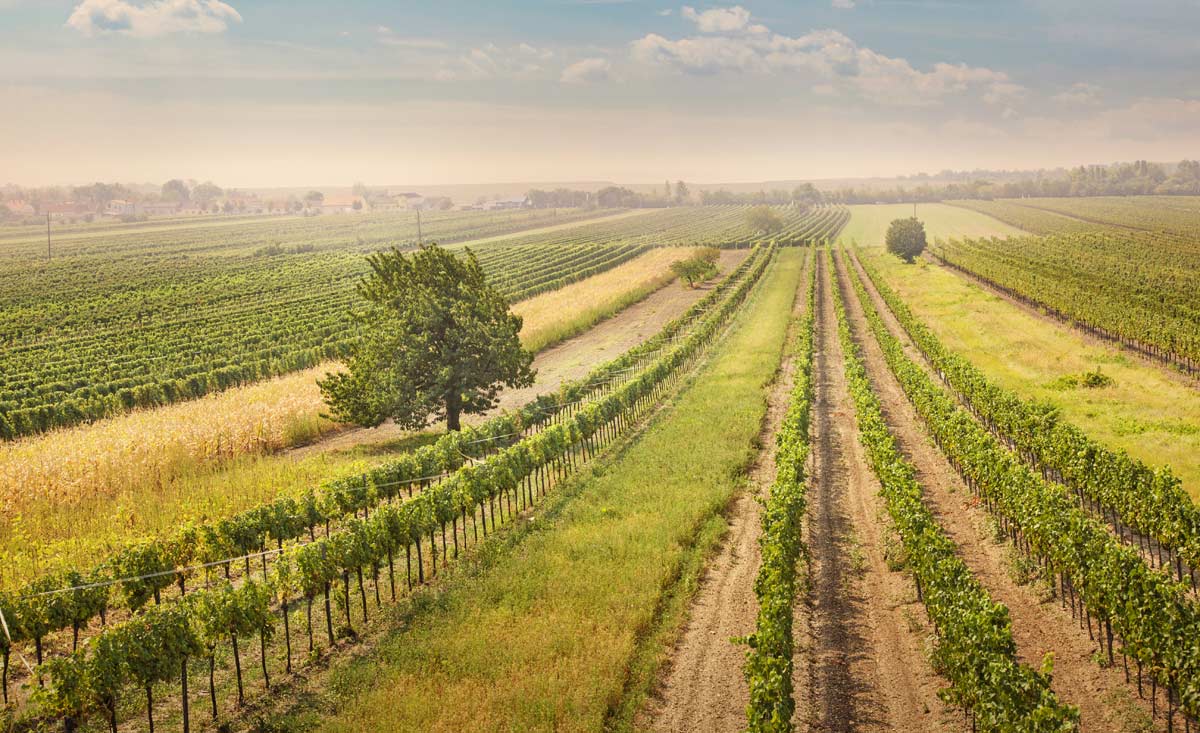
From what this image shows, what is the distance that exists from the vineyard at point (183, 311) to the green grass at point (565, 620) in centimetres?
2910

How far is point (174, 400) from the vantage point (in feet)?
150

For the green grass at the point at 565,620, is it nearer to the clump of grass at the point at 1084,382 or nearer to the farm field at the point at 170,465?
the farm field at the point at 170,465

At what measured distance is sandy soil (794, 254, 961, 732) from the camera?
15531 millimetres

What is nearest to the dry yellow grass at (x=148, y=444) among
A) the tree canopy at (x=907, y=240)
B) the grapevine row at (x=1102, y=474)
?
the grapevine row at (x=1102, y=474)

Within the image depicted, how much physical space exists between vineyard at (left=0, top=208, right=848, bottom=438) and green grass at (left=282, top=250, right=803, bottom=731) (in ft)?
95.5

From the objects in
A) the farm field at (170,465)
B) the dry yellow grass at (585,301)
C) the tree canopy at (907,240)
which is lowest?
the farm field at (170,465)

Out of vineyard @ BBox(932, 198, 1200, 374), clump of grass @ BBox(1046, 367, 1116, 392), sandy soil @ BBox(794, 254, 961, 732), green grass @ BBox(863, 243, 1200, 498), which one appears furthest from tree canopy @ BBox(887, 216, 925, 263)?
sandy soil @ BBox(794, 254, 961, 732)

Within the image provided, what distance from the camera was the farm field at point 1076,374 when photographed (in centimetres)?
3272

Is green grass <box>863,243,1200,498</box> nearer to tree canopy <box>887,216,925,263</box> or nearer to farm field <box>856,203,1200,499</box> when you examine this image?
farm field <box>856,203,1200,499</box>

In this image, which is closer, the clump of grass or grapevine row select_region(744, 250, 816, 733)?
grapevine row select_region(744, 250, 816, 733)

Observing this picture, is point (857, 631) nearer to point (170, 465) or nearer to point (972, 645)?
point (972, 645)

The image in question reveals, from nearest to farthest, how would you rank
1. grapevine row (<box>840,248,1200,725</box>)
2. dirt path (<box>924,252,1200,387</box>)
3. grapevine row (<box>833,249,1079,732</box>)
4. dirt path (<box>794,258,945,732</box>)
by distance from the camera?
grapevine row (<box>833,249,1079,732</box>), grapevine row (<box>840,248,1200,725</box>), dirt path (<box>794,258,945,732</box>), dirt path (<box>924,252,1200,387</box>)

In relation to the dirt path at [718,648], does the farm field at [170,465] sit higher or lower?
higher

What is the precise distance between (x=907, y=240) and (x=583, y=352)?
245ft
